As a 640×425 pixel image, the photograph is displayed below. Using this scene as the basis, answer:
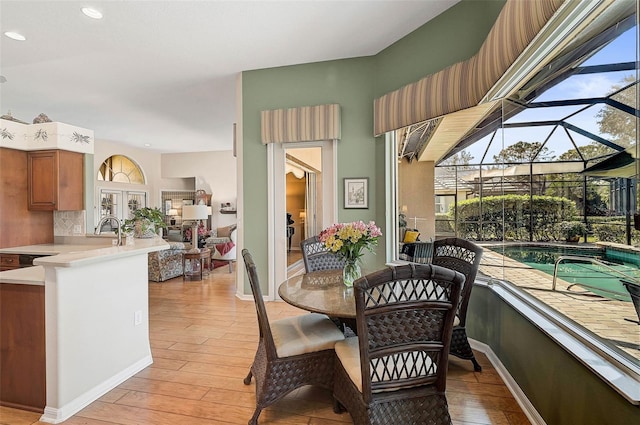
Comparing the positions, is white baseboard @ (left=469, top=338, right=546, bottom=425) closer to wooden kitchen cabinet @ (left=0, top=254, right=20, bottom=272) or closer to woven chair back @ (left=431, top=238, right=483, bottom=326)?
woven chair back @ (left=431, top=238, right=483, bottom=326)

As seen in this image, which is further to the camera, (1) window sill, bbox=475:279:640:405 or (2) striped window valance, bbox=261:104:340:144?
(2) striped window valance, bbox=261:104:340:144

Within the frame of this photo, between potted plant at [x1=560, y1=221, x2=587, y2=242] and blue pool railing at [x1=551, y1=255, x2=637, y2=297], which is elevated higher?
potted plant at [x1=560, y1=221, x2=587, y2=242]

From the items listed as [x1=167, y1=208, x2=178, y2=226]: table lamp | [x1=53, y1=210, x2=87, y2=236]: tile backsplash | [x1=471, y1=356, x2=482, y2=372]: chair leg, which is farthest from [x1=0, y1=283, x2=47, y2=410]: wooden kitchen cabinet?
[x1=167, y1=208, x2=178, y2=226]: table lamp

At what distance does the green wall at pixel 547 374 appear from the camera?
1.35 metres

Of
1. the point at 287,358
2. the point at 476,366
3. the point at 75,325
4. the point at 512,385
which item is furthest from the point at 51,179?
the point at 512,385

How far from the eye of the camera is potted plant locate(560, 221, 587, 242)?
6.16 feet

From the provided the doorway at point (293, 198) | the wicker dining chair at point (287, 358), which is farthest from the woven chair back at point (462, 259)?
the doorway at point (293, 198)

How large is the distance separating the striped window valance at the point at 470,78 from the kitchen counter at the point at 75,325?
292cm

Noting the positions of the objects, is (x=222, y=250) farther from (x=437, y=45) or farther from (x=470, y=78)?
(x=470, y=78)

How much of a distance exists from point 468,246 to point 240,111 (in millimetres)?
3558


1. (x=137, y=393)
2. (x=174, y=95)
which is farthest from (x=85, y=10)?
(x=137, y=393)

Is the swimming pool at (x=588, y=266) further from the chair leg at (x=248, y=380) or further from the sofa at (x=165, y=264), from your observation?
the sofa at (x=165, y=264)

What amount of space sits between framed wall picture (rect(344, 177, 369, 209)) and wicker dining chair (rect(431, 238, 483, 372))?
5.10 ft

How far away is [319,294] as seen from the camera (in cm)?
212
